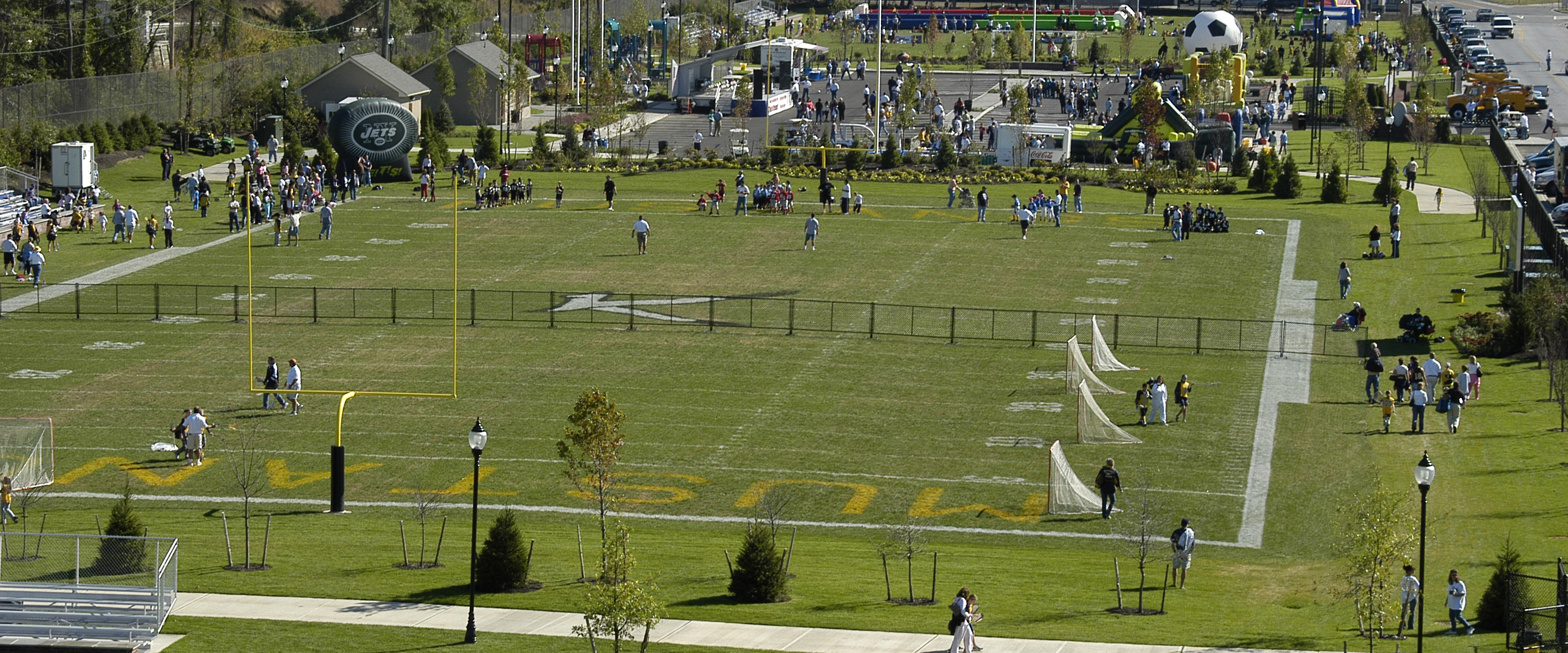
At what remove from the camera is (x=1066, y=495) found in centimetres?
3366

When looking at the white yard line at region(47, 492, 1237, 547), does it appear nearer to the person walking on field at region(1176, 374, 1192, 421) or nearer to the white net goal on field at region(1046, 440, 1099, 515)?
the white net goal on field at region(1046, 440, 1099, 515)

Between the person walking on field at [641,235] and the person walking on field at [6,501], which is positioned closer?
the person walking on field at [6,501]

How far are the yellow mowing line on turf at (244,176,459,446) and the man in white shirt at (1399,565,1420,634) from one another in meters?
17.2

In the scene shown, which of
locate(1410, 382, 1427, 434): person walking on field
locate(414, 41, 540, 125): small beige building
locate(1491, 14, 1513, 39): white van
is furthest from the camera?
locate(1491, 14, 1513, 39): white van

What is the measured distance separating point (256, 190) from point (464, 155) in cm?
1130

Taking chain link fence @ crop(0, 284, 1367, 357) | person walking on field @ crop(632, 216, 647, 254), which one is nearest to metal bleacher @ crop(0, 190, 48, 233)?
chain link fence @ crop(0, 284, 1367, 357)

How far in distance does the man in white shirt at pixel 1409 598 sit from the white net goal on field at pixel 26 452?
78.2ft

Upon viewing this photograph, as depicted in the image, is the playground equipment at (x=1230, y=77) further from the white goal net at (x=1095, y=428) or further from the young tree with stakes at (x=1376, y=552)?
the young tree with stakes at (x=1376, y=552)

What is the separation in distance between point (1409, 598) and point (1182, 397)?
13.8m

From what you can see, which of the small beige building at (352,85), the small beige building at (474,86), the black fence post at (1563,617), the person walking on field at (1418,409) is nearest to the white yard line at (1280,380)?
the person walking on field at (1418,409)

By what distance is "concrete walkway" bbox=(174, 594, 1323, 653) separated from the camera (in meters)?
24.9

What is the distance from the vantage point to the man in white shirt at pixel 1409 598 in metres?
26.5

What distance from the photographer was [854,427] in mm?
39312

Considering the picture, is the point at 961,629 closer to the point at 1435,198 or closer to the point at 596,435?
the point at 596,435
